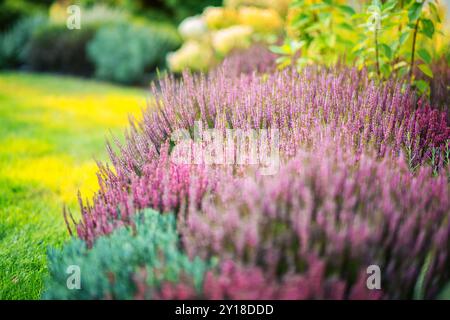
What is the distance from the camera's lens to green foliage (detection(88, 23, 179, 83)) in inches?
395

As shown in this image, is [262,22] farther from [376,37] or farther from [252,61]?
[376,37]

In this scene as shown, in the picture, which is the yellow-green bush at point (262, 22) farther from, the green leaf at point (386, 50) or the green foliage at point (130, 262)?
the green foliage at point (130, 262)

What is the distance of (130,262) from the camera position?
175cm

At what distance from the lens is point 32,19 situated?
1222 cm

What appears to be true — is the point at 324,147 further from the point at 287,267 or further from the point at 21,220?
the point at 21,220

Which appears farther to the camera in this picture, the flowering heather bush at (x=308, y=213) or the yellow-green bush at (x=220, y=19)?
the yellow-green bush at (x=220, y=19)

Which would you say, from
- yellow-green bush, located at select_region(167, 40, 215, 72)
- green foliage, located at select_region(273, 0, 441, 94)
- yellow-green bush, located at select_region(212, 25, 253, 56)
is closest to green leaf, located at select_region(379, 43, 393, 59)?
green foliage, located at select_region(273, 0, 441, 94)

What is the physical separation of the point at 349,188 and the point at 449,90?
2.25 m

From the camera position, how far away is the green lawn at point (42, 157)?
9.34ft

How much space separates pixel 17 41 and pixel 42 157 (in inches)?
299

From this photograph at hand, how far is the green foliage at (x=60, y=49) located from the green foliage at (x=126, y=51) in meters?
0.49

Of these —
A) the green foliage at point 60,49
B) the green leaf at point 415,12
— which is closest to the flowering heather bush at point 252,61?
the green leaf at point 415,12

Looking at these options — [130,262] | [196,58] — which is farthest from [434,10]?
[196,58]

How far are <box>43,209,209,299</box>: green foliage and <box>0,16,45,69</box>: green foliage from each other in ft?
34.0
